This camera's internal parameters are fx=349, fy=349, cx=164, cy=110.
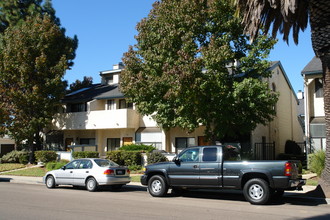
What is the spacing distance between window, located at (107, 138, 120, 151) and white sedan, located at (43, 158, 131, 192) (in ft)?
42.9

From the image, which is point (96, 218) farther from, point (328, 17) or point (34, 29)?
point (34, 29)

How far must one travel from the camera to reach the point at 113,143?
29.8 meters

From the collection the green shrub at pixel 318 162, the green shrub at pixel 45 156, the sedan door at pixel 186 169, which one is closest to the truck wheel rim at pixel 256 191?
the sedan door at pixel 186 169

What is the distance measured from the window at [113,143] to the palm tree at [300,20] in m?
17.6

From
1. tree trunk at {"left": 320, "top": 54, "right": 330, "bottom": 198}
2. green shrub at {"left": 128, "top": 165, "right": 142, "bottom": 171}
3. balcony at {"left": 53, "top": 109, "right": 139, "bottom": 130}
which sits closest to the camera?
tree trunk at {"left": 320, "top": 54, "right": 330, "bottom": 198}

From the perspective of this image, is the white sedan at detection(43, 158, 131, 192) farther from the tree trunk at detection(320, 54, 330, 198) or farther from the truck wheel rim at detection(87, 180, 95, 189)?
the tree trunk at detection(320, 54, 330, 198)

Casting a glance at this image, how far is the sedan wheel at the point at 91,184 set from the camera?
1493 cm

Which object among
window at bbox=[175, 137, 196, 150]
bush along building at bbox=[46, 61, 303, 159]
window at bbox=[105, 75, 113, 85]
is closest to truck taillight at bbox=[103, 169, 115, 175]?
bush along building at bbox=[46, 61, 303, 159]

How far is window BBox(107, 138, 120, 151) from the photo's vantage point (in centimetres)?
2952

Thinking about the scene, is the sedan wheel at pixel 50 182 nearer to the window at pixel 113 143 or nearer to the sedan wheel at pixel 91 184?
the sedan wheel at pixel 91 184

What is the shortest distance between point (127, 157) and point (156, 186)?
10727 millimetres

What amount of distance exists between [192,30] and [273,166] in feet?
30.9

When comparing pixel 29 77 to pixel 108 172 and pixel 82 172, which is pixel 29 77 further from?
pixel 108 172

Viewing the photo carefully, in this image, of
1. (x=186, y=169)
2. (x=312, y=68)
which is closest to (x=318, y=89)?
(x=312, y=68)
